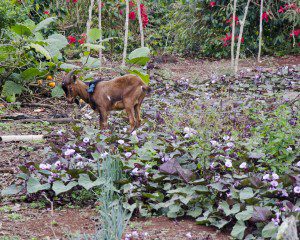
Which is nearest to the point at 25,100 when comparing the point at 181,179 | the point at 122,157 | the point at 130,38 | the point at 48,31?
the point at 48,31

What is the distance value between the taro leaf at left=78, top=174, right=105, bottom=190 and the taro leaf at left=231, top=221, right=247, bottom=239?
1132mm

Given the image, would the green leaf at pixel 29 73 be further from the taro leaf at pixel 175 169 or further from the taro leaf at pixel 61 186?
the taro leaf at pixel 175 169

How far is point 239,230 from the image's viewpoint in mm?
4125

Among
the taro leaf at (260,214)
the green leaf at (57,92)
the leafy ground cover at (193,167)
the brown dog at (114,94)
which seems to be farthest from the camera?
the green leaf at (57,92)

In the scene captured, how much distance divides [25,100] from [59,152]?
3683 millimetres

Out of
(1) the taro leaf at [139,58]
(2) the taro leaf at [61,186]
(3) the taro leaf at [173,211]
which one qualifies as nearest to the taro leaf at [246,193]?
(3) the taro leaf at [173,211]

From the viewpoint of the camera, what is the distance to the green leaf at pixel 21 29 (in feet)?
27.1

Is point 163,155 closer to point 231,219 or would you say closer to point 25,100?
point 231,219

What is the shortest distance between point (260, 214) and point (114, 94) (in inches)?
127

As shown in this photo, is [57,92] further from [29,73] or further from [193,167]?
[193,167]

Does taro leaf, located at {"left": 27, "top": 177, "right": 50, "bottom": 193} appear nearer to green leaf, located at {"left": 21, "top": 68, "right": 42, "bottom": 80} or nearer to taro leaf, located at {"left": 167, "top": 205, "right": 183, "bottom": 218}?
taro leaf, located at {"left": 167, "top": 205, "right": 183, "bottom": 218}

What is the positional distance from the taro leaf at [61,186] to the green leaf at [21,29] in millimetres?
3817

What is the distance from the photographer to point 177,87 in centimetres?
1026

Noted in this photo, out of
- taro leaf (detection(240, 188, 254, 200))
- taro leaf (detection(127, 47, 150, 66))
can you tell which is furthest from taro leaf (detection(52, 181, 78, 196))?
taro leaf (detection(127, 47, 150, 66))
